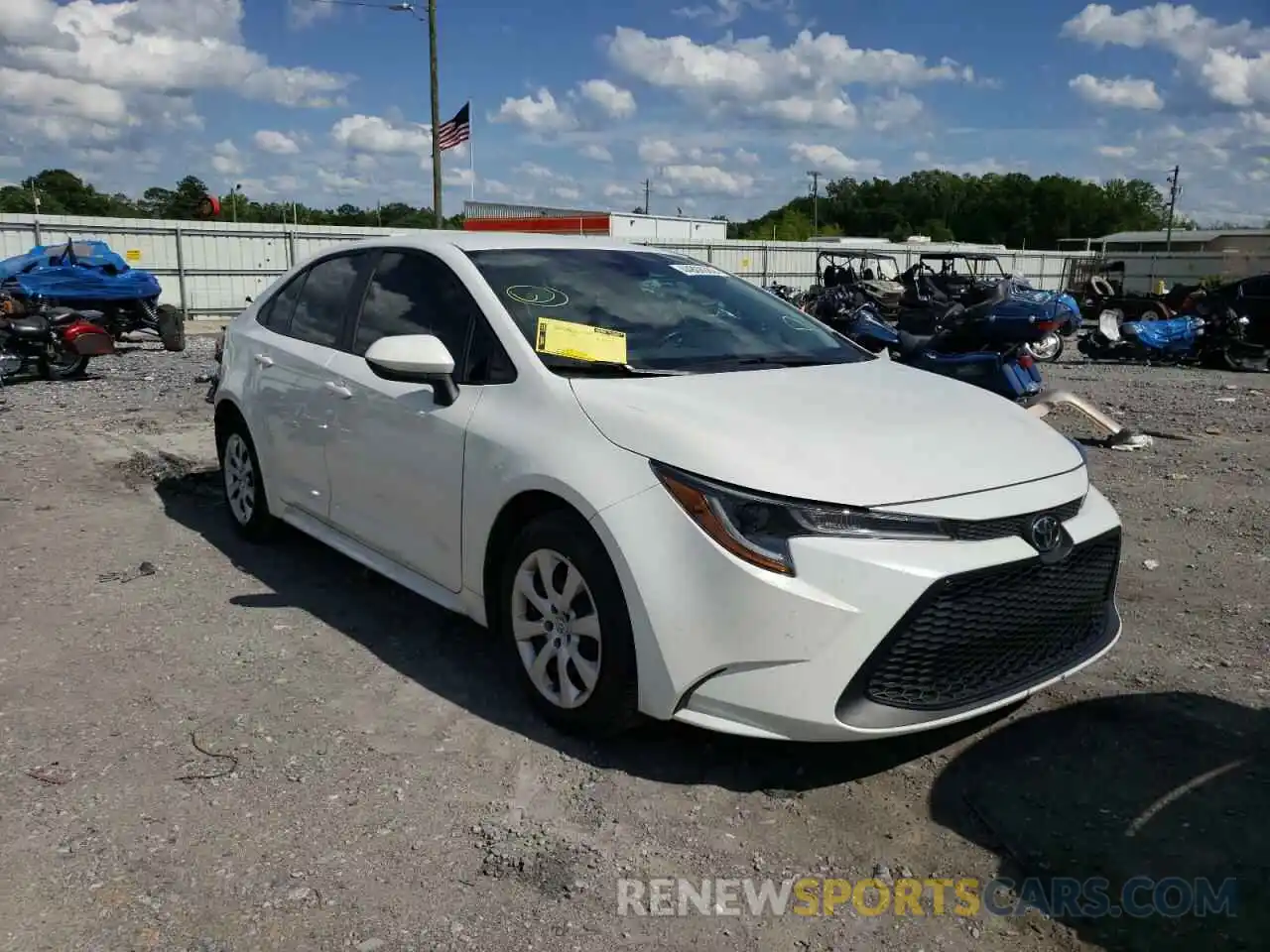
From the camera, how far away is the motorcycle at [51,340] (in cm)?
1197

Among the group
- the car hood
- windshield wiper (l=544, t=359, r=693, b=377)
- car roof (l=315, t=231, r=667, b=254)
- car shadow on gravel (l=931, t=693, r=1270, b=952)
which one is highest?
car roof (l=315, t=231, r=667, b=254)

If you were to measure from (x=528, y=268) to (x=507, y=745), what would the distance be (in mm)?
1809

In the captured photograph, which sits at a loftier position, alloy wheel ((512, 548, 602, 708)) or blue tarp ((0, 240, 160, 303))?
blue tarp ((0, 240, 160, 303))

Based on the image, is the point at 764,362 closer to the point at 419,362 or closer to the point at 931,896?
the point at 419,362

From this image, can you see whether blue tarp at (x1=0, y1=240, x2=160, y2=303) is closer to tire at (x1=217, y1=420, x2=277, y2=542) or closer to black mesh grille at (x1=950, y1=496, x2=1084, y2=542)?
tire at (x1=217, y1=420, x2=277, y2=542)

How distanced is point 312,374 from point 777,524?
2.61 meters

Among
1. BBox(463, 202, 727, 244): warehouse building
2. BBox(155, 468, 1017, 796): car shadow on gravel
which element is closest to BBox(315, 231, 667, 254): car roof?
BBox(155, 468, 1017, 796): car shadow on gravel

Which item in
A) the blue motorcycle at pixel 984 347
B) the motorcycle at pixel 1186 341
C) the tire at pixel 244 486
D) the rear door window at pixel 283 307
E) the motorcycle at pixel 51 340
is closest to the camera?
the rear door window at pixel 283 307

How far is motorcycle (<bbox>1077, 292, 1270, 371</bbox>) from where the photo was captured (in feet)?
50.3

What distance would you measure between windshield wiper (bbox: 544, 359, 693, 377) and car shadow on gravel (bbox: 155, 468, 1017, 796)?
102 centimetres

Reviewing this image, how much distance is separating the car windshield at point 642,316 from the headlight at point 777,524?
889mm

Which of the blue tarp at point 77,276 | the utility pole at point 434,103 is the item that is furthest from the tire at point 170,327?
the utility pole at point 434,103

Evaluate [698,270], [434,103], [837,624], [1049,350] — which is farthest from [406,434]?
[434,103]

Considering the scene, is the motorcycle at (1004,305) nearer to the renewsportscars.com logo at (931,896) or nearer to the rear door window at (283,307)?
the rear door window at (283,307)
